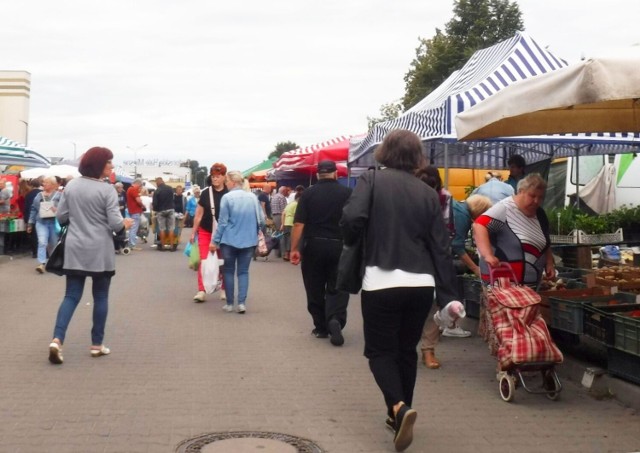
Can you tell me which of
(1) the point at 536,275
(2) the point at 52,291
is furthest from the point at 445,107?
(2) the point at 52,291

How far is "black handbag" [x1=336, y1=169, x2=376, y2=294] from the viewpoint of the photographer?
562cm

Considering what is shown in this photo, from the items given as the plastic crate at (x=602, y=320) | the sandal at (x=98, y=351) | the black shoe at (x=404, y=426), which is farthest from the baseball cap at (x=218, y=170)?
the black shoe at (x=404, y=426)

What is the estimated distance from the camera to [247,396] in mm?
7012

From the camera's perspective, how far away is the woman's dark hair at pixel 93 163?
8.20 meters

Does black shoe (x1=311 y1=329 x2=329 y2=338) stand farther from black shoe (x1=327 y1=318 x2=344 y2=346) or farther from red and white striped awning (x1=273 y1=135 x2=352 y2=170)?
red and white striped awning (x1=273 y1=135 x2=352 y2=170)

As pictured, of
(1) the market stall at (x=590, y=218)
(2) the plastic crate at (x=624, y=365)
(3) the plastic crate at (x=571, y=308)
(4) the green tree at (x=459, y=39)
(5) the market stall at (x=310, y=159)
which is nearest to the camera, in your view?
(1) the market stall at (x=590, y=218)

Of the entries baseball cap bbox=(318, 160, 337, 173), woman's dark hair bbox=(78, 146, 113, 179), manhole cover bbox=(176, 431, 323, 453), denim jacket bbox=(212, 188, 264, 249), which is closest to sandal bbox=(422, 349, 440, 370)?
baseball cap bbox=(318, 160, 337, 173)

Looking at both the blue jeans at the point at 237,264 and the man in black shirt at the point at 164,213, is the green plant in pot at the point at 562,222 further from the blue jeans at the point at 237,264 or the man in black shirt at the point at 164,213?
the man in black shirt at the point at 164,213

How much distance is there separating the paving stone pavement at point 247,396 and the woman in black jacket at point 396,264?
566 mm

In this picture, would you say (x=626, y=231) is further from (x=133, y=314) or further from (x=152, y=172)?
(x=152, y=172)

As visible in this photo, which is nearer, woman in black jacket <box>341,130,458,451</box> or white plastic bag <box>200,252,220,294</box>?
woman in black jacket <box>341,130,458,451</box>

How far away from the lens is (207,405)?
6684mm

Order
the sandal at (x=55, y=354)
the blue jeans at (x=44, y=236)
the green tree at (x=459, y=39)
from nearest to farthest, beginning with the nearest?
1. the sandal at (x=55, y=354)
2. the blue jeans at (x=44, y=236)
3. the green tree at (x=459, y=39)

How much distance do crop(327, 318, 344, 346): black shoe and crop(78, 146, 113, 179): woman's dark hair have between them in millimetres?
2797
